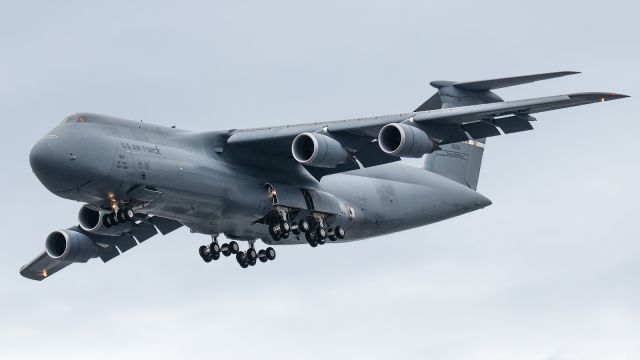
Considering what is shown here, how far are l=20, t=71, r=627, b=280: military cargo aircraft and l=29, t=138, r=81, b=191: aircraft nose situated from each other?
0.7 inches

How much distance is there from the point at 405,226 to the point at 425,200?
744 mm

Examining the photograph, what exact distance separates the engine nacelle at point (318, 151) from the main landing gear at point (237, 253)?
3392 mm

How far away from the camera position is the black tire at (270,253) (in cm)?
3338

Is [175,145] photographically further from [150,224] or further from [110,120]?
[150,224]

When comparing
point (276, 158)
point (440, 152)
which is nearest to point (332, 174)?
point (276, 158)

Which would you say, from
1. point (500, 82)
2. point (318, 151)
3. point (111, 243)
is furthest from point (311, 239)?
point (111, 243)

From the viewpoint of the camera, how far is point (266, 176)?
3225cm

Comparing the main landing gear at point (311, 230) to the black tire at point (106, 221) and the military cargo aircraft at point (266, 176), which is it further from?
the black tire at point (106, 221)

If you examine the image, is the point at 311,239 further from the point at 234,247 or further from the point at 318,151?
the point at 318,151

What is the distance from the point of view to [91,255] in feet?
114

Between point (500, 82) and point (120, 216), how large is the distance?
8.24 metres

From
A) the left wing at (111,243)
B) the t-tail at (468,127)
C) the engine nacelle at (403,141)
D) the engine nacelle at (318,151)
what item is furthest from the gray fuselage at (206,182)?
the engine nacelle at (403,141)

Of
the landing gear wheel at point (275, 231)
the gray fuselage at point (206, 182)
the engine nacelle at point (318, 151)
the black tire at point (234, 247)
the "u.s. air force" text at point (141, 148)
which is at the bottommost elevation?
the black tire at point (234, 247)

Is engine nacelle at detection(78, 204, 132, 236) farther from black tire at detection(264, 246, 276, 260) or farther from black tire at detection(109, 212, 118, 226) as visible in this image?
black tire at detection(264, 246, 276, 260)
